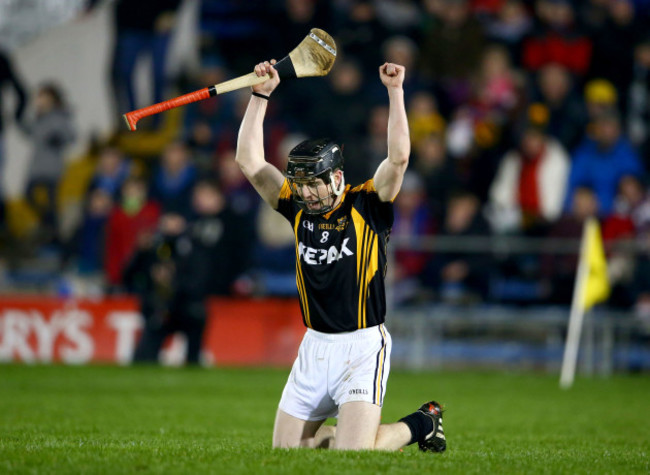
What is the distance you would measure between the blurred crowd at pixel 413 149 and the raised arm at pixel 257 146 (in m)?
10.2

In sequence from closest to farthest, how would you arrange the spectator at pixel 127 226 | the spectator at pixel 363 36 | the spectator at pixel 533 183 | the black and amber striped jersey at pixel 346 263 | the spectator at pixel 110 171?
1. the black and amber striped jersey at pixel 346 263
2. the spectator at pixel 533 183
3. the spectator at pixel 127 226
4. the spectator at pixel 363 36
5. the spectator at pixel 110 171

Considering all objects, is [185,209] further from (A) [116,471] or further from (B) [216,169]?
(A) [116,471]


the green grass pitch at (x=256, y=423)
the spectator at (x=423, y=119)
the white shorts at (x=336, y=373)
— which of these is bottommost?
the green grass pitch at (x=256, y=423)

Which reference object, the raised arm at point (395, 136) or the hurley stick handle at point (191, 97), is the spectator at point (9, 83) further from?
the raised arm at point (395, 136)

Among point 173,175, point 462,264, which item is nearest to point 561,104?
point 462,264

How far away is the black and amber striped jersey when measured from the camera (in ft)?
26.1

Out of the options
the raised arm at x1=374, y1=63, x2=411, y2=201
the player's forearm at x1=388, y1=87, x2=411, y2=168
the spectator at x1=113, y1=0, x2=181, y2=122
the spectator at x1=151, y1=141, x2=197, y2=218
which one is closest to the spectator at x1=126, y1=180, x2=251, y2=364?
the spectator at x1=151, y1=141, x2=197, y2=218

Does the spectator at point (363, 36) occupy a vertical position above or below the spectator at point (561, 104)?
above

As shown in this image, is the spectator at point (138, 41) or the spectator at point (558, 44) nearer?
the spectator at point (558, 44)

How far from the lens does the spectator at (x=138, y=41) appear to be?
2388cm

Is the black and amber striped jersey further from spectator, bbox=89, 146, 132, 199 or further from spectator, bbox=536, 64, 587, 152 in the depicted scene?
spectator, bbox=89, 146, 132, 199

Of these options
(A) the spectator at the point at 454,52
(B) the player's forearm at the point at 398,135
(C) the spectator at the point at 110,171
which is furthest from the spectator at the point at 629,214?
(B) the player's forearm at the point at 398,135

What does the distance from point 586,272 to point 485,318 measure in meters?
1.92

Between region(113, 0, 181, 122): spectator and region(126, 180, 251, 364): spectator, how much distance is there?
569 cm
